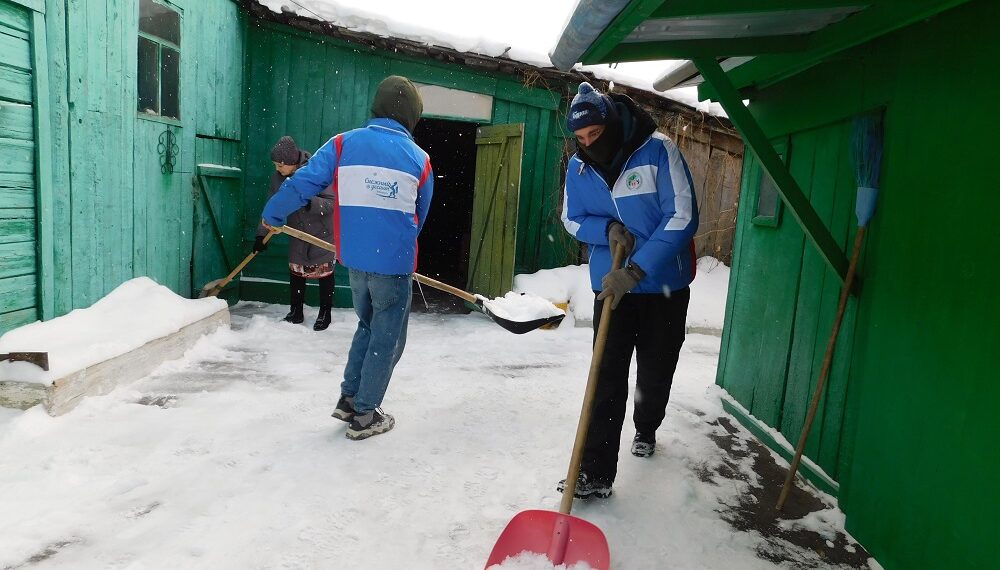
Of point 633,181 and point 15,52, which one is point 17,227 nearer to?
point 15,52

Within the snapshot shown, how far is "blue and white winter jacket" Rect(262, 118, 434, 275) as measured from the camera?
3.26m

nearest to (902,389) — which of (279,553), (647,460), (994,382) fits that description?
(994,382)

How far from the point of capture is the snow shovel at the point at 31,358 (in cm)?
322

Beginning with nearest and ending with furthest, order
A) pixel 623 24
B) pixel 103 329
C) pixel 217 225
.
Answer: pixel 623 24
pixel 103 329
pixel 217 225

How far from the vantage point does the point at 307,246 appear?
625 centimetres

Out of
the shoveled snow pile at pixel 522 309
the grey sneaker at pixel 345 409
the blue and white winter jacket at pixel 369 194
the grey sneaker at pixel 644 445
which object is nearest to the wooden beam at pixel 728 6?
the blue and white winter jacket at pixel 369 194

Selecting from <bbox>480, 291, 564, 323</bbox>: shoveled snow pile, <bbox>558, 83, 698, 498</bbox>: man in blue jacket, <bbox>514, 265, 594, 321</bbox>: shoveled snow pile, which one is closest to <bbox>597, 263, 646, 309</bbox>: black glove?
<bbox>558, 83, 698, 498</bbox>: man in blue jacket

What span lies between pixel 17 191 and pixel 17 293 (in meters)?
0.62

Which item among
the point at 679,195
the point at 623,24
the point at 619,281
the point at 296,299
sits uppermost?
the point at 623,24

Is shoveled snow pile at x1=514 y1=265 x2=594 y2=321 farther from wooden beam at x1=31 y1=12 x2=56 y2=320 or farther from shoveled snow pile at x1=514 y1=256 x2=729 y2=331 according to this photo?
wooden beam at x1=31 y1=12 x2=56 y2=320

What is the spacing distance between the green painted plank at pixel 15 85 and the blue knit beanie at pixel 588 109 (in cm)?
328

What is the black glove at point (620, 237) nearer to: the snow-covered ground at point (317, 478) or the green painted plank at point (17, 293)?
the snow-covered ground at point (317, 478)

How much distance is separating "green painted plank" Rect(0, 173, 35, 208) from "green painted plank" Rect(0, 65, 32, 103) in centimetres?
45

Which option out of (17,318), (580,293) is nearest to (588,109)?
(17,318)
